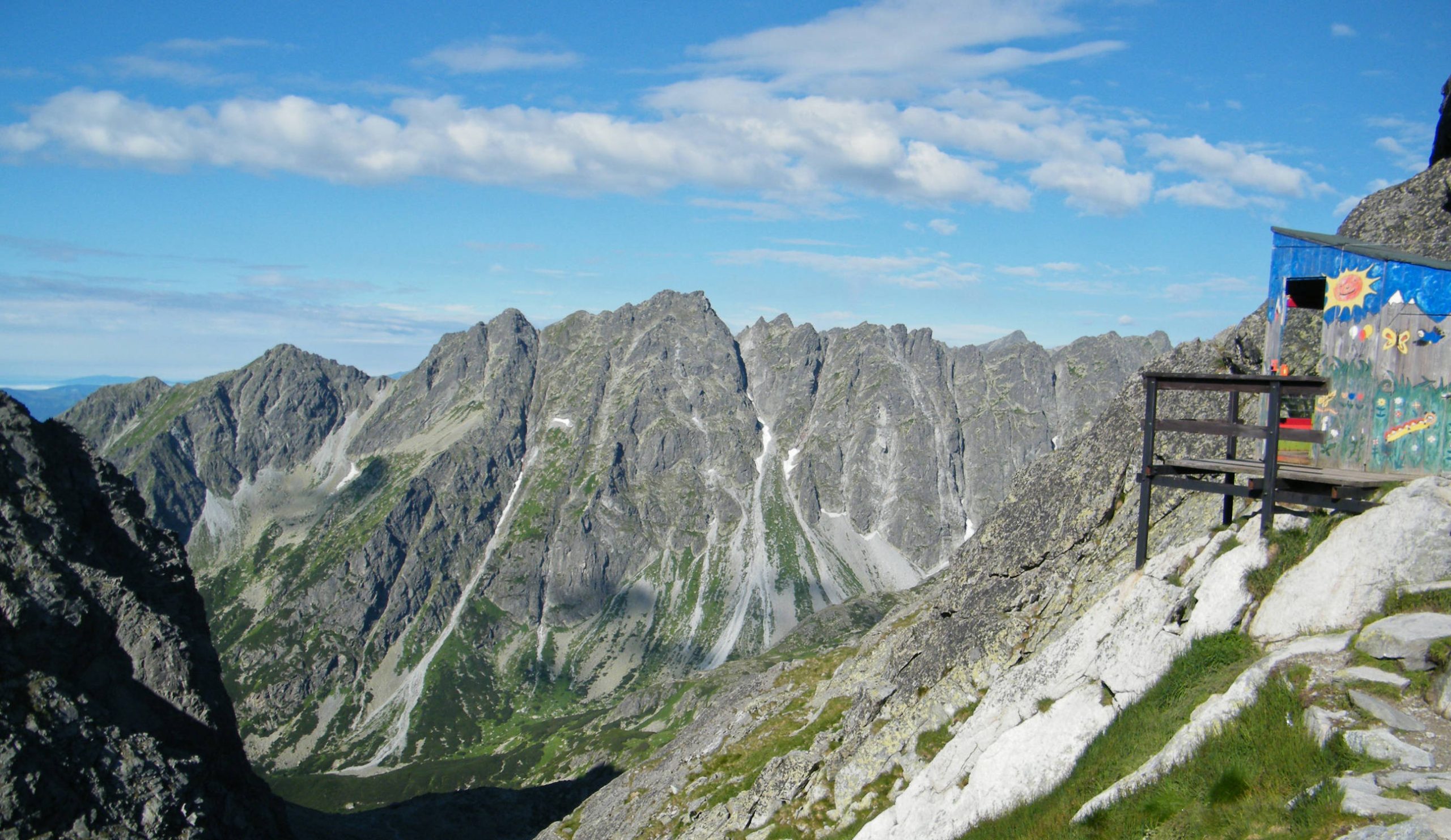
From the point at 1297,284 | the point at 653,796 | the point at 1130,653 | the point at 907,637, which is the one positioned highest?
the point at 1297,284

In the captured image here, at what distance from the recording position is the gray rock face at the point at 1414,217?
2762 centimetres

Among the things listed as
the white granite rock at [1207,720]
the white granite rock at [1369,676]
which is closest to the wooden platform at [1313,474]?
the white granite rock at [1207,720]

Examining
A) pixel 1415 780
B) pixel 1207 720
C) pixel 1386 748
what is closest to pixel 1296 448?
pixel 1207 720

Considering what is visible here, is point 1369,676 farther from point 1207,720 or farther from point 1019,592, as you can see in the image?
point 1019,592

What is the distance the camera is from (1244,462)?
22266 mm

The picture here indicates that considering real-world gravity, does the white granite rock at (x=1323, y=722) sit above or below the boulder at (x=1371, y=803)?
above

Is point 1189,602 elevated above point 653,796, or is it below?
above

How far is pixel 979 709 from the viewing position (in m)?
25.3

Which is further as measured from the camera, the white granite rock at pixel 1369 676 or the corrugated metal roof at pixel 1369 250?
the corrugated metal roof at pixel 1369 250

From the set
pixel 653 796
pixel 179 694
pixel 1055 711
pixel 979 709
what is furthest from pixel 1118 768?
pixel 179 694

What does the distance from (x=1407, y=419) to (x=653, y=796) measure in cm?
5282

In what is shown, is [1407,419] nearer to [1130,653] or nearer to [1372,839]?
[1130,653]

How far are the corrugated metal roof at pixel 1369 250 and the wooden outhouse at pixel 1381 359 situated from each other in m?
0.03

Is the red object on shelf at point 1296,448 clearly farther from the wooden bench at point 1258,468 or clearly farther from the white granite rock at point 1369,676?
the white granite rock at point 1369,676
